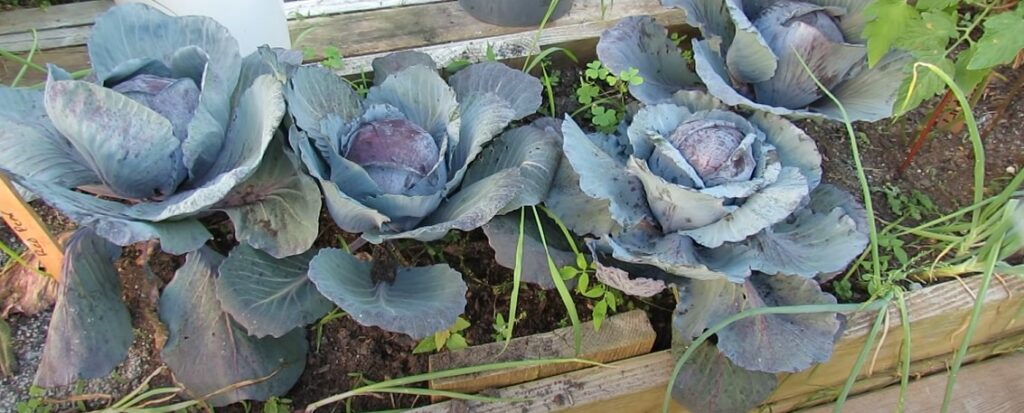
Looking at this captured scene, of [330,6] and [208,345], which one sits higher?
[330,6]

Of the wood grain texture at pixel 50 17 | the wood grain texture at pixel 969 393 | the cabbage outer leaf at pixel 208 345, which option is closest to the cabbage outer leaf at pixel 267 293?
the cabbage outer leaf at pixel 208 345

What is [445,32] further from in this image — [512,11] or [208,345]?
[208,345]

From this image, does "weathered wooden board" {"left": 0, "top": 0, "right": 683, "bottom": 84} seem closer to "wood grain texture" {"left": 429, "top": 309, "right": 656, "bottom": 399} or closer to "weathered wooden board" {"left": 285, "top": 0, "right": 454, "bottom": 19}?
"weathered wooden board" {"left": 285, "top": 0, "right": 454, "bottom": 19}

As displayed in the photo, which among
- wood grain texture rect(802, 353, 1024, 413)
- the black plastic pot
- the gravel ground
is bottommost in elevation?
wood grain texture rect(802, 353, 1024, 413)

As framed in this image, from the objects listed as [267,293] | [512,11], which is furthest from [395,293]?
[512,11]

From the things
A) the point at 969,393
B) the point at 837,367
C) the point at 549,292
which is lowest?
the point at 969,393

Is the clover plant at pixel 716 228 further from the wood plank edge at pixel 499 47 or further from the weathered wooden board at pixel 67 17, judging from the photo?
the weathered wooden board at pixel 67 17

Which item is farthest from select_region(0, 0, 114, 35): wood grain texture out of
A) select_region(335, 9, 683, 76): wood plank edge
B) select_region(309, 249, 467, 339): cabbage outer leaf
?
select_region(309, 249, 467, 339): cabbage outer leaf

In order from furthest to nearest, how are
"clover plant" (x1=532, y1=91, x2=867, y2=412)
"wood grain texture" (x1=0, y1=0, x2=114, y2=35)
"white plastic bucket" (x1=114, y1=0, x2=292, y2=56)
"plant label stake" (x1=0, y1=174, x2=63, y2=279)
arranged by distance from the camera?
"wood grain texture" (x1=0, y1=0, x2=114, y2=35)
"white plastic bucket" (x1=114, y1=0, x2=292, y2=56)
"clover plant" (x1=532, y1=91, x2=867, y2=412)
"plant label stake" (x1=0, y1=174, x2=63, y2=279)
